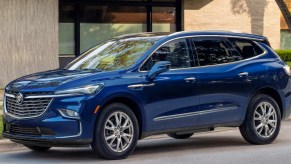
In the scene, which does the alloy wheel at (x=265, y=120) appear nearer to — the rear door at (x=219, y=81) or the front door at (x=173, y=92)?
the rear door at (x=219, y=81)

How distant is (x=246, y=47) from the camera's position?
39.4 feet

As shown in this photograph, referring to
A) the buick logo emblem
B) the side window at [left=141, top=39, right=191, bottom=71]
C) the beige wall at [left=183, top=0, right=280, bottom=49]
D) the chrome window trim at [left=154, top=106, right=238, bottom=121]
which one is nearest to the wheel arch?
the chrome window trim at [left=154, top=106, right=238, bottom=121]

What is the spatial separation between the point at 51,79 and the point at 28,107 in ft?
1.54

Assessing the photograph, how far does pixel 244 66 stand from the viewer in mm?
11633

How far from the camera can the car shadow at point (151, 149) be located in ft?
34.7

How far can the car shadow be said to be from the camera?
1057 centimetres

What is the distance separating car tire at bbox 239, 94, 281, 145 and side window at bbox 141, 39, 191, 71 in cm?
139

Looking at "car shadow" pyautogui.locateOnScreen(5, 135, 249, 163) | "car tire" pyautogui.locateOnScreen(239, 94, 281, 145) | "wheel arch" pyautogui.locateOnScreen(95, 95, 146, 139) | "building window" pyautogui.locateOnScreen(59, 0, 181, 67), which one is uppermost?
"building window" pyautogui.locateOnScreen(59, 0, 181, 67)

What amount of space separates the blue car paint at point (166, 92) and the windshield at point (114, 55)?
0.60 feet

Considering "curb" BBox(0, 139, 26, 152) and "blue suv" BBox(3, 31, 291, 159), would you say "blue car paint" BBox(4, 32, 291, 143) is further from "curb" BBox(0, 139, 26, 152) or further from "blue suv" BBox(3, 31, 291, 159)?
"curb" BBox(0, 139, 26, 152)

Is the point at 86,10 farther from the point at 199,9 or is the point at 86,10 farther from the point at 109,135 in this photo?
the point at 109,135

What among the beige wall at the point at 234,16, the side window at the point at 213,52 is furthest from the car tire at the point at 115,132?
the beige wall at the point at 234,16

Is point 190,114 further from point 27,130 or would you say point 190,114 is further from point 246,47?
point 27,130

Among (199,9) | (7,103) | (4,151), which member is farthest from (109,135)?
(199,9)
